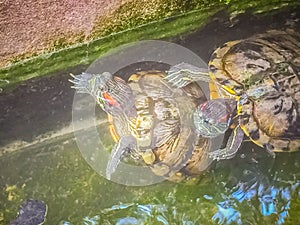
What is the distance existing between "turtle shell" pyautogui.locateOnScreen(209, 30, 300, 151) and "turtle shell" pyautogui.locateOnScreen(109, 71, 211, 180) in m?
0.10

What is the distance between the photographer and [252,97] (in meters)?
1.69

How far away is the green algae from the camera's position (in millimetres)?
1754

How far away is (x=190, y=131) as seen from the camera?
167 centimetres

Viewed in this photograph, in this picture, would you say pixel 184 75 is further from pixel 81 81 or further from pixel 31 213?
pixel 31 213

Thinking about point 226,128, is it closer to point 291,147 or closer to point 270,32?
point 291,147

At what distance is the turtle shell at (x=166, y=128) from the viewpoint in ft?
5.42

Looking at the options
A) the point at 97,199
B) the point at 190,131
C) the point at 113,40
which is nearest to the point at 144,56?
the point at 113,40

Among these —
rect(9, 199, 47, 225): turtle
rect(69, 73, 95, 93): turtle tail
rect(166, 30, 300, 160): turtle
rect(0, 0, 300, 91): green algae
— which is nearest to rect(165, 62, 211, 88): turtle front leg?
rect(166, 30, 300, 160): turtle

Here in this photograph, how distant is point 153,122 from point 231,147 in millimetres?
255

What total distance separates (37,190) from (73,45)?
418 millimetres

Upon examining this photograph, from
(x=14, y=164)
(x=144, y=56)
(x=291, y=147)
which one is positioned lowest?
(x=291, y=147)

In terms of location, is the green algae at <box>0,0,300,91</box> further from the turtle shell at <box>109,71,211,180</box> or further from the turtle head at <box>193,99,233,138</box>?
the turtle head at <box>193,99,233,138</box>

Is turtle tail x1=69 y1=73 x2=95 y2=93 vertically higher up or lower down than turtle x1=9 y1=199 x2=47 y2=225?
higher up

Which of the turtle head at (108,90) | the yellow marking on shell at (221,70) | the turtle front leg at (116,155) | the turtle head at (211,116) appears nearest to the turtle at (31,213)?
the turtle front leg at (116,155)
